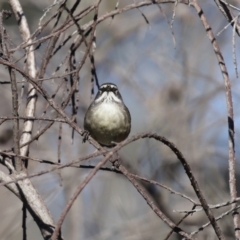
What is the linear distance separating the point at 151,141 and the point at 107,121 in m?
3.65

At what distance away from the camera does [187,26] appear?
28.5ft

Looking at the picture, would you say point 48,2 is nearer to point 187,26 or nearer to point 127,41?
point 127,41

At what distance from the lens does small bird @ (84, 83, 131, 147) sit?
4527 mm

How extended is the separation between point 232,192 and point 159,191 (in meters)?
5.26

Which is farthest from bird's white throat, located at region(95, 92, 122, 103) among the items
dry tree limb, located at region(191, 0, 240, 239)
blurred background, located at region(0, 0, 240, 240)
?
blurred background, located at region(0, 0, 240, 240)

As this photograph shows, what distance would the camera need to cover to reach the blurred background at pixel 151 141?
8.02 meters

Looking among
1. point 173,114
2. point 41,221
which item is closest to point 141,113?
point 173,114

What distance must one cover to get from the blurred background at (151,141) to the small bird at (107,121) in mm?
3112

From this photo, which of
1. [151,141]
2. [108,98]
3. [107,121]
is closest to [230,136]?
[107,121]

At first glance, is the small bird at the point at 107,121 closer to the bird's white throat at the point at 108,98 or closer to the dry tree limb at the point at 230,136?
the bird's white throat at the point at 108,98

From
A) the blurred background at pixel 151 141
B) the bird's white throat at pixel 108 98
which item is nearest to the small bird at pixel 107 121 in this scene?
the bird's white throat at pixel 108 98

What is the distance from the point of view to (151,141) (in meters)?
8.17

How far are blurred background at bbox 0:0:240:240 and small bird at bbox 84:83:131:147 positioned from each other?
3.11 metres

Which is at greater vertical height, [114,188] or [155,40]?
[155,40]
